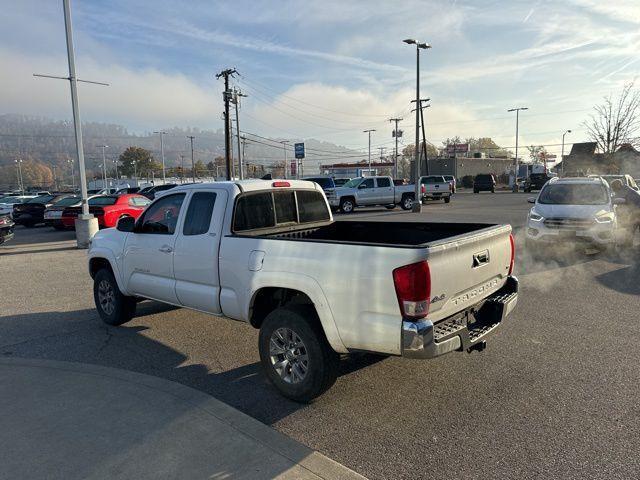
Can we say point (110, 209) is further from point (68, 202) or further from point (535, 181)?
point (535, 181)

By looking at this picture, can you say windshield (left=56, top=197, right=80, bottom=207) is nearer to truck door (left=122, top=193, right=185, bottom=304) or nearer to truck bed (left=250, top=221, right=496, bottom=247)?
truck door (left=122, top=193, right=185, bottom=304)

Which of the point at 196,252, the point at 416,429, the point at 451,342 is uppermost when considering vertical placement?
the point at 196,252

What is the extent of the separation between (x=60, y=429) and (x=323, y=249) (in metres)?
2.39

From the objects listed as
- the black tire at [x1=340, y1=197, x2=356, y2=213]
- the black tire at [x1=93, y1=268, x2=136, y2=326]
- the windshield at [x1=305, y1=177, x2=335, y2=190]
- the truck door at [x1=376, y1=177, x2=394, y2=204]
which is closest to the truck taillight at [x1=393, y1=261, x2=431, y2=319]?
the black tire at [x1=93, y1=268, x2=136, y2=326]

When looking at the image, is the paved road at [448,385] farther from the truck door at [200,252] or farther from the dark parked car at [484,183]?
the dark parked car at [484,183]

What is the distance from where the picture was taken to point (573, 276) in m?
8.52

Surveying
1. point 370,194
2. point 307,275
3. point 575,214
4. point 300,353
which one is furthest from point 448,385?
point 370,194

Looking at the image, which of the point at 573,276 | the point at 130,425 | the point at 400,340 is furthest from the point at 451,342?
the point at 573,276

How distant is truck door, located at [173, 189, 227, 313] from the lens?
4.71 metres

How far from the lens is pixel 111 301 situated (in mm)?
6230

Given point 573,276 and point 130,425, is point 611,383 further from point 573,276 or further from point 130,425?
point 573,276

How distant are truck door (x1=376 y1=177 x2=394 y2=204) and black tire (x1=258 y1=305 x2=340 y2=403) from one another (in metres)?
23.3

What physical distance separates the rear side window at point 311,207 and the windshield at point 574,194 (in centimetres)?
805

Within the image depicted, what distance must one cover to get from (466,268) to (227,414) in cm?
224
